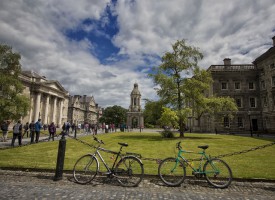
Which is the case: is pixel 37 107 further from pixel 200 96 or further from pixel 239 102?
pixel 239 102

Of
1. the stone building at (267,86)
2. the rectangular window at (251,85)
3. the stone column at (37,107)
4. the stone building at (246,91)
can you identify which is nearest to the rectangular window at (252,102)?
the stone building at (246,91)

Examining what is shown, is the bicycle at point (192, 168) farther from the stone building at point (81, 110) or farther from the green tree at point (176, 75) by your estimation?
the stone building at point (81, 110)

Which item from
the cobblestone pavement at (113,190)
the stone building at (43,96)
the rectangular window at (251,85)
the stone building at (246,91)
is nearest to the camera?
the cobblestone pavement at (113,190)

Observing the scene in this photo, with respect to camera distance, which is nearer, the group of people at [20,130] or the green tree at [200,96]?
the group of people at [20,130]

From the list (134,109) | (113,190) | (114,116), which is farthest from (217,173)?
(114,116)

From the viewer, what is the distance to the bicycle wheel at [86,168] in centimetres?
723

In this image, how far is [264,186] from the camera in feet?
22.5

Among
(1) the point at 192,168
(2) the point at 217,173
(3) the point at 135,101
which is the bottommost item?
(2) the point at 217,173

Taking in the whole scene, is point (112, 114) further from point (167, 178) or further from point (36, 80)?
point (167, 178)

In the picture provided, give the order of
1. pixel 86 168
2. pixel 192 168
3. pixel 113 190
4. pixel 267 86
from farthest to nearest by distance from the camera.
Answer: pixel 267 86 < pixel 86 168 < pixel 192 168 < pixel 113 190

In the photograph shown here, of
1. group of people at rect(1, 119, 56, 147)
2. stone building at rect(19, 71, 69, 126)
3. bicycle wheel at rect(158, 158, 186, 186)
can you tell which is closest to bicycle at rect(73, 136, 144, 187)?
bicycle wheel at rect(158, 158, 186, 186)

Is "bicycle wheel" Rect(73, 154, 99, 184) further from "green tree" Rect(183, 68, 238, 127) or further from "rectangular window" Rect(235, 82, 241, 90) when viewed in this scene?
"rectangular window" Rect(235, 82, 241, 90)

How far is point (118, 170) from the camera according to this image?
23.5ft

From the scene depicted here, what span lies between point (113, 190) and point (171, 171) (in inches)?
85.5
